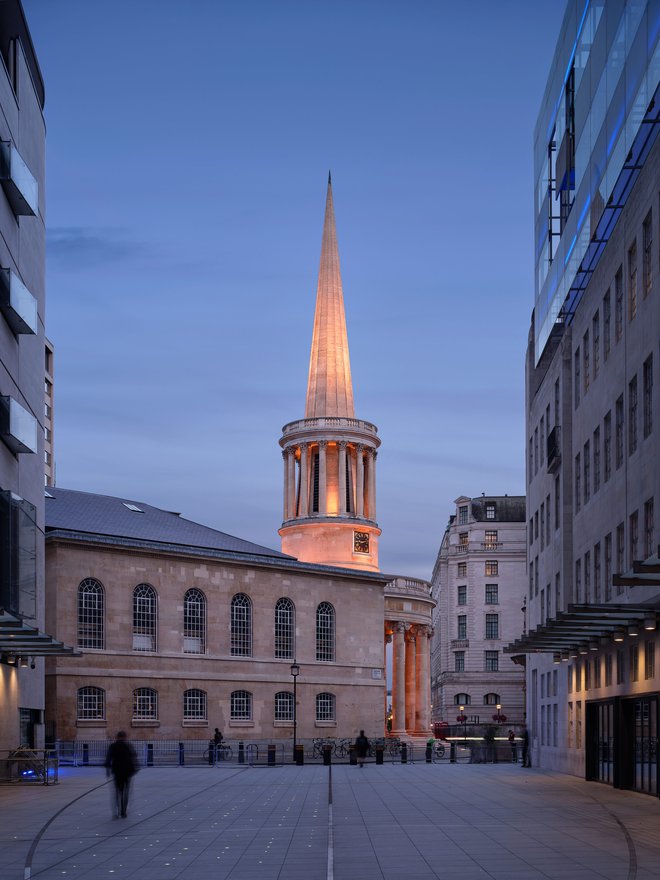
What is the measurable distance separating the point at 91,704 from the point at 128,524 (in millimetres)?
11208

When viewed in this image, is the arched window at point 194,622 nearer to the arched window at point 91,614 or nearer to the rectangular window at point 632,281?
the arched window at point 91,614

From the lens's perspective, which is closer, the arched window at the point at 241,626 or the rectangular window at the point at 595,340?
the rectangular window at the point at 595,340

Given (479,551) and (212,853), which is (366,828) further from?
(479,551)

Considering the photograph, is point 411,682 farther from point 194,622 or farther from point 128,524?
point 128,524

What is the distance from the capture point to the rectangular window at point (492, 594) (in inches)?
5086

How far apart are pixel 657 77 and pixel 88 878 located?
22.3 m

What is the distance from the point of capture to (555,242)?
160 ft

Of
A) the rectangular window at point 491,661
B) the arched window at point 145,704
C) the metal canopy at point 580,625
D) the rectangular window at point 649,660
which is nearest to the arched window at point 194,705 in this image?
the arched window at point 145,704

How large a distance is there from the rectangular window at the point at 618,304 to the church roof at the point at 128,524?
3653 cm

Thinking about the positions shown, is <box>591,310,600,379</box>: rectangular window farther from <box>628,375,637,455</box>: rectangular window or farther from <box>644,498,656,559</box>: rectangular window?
<box>644,498,656,559</box>: rectangular window

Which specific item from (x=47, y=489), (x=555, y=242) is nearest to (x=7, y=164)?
(x=555, y=242)

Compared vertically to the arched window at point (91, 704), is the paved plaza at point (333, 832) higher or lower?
higher

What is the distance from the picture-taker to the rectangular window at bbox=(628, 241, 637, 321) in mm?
33344

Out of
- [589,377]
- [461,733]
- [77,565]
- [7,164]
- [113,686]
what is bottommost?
[461,733]
